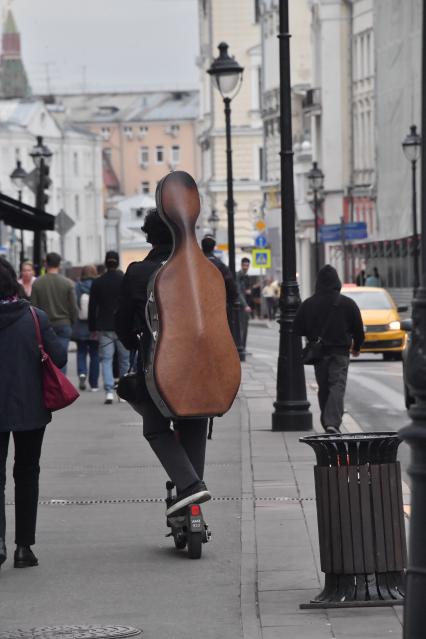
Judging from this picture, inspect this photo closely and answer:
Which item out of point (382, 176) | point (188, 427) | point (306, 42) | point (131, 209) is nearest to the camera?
point (188, 427)

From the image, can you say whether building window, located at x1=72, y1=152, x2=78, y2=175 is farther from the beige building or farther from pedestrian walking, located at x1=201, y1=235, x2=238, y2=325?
pedestrian walking, located at x1=201, y1=235, x2=238, y2=325


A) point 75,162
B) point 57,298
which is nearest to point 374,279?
point 57,298

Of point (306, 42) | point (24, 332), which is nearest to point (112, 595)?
point (24, 332)

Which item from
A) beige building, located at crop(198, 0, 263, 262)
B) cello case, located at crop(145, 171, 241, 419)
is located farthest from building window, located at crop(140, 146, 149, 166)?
cello case, located at crop(145, 171, 241, 419)

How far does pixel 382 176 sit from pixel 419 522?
199ft

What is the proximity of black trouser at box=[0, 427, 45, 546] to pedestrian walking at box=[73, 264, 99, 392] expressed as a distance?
50.1 ft

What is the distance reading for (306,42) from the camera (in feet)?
343

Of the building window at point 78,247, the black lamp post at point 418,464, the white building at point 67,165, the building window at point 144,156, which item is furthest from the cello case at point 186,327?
the building window at point 144,156

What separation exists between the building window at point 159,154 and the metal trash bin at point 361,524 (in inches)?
6768

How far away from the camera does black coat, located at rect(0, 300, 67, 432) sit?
378 inches

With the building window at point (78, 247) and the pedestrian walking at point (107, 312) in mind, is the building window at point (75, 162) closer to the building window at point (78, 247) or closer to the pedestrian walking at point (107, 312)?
the building window at point (78, 247)

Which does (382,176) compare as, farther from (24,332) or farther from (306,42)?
(24,332)

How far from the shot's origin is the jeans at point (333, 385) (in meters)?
17.2

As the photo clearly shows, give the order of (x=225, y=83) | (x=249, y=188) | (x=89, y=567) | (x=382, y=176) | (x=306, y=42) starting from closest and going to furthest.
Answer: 1. (x=89, y=567)
2. (x=225, y=83)
3. (x=382, y=176)
4. (x=306, y=42)
5. (x=249, y=188)
